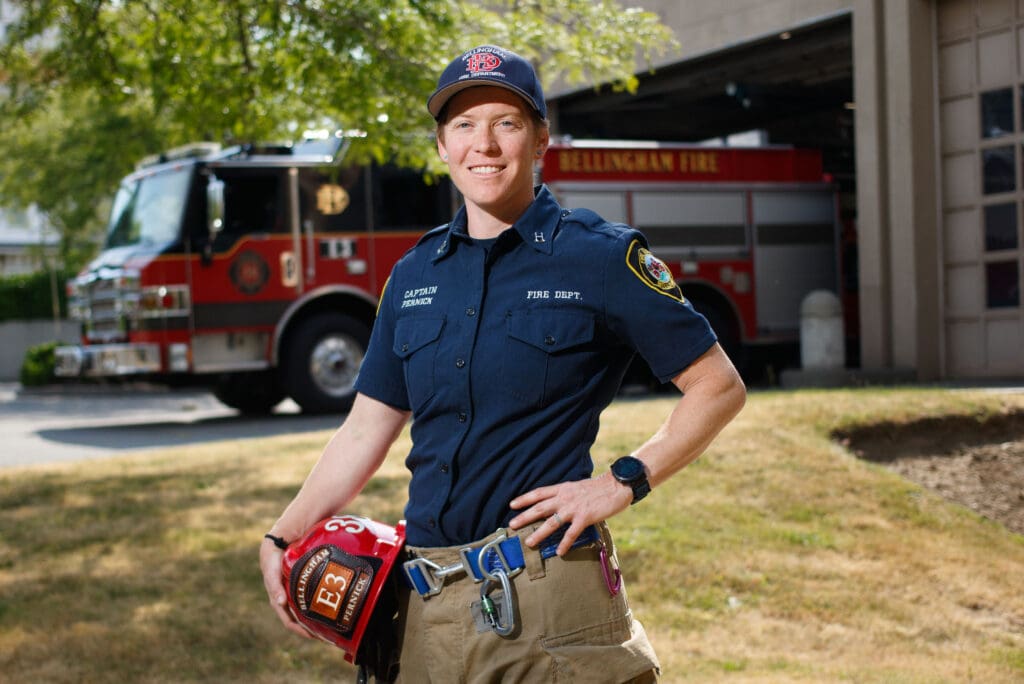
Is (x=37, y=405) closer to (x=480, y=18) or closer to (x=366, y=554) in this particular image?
(x=480, y=18)

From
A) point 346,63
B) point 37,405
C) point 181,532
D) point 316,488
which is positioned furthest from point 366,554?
point 37,405

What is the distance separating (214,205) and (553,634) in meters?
11.3

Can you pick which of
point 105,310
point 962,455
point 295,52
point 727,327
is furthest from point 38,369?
point 962,455

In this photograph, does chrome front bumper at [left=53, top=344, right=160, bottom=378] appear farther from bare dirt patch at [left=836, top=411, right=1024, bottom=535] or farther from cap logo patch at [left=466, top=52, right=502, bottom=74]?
cap logo patch at [left=466, top=52, right=502, bottom=74]

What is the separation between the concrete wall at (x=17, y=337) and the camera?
3322 centimetres

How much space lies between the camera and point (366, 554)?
8.17 feet

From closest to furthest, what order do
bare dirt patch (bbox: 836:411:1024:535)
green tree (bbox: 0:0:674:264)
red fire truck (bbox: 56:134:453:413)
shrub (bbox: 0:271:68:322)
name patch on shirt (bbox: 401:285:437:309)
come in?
name patch on shirt (bbox: 401:285:437:309), bare dirt patch (bbox: 836:411:1024:535), green tree (bbox: 0:0:674:264), red fire truck (bbox: 56:134:453:413), shrub (bbox: 0:271:68:322)

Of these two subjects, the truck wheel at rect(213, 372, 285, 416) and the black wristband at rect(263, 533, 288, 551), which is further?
the truck wheel at rect(213, 372, 285, 416)

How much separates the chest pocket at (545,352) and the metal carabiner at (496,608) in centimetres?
33

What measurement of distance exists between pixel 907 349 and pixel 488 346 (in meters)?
11.0

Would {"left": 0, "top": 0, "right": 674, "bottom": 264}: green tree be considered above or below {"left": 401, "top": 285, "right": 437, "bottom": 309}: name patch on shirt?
above

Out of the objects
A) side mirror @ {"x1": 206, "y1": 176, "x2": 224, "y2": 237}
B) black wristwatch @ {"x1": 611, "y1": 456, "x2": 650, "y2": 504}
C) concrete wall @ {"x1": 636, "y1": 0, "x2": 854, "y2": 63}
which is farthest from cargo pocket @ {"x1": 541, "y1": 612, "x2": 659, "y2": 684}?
concrete wall @ {"x1": 636, "y1": 0, "x2": 854, "y2": 63}

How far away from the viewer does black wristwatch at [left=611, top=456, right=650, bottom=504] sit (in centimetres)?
227

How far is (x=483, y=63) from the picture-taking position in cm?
238
